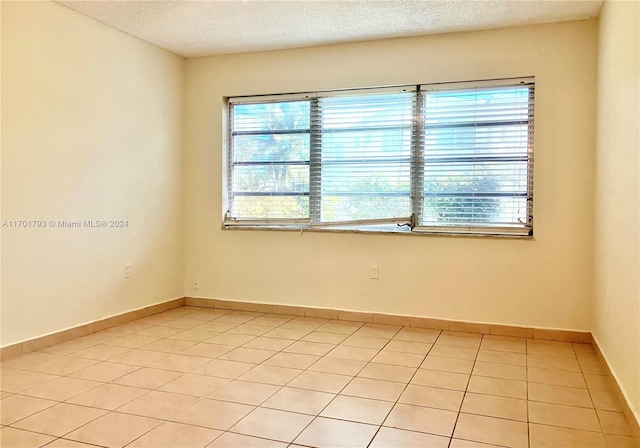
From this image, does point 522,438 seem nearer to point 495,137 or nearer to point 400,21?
point 495,137

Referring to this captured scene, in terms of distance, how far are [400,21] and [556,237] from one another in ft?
6.94

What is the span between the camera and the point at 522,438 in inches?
88.5

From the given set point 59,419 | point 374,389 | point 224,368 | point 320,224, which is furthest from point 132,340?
point 374,389

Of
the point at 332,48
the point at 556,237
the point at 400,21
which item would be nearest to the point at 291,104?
the point at 332,48

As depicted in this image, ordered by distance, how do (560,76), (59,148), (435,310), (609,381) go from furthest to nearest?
1. (435,310)
2. (560,76)
3. (59,148)
4. (609,381)

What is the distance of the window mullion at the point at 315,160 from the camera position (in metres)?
4.70

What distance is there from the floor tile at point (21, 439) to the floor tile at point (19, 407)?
0.39 ft

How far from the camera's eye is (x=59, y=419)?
239cm

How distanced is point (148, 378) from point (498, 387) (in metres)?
2.06

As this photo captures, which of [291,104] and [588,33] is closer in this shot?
[588,33]

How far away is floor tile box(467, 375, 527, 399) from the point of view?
9.16 feet

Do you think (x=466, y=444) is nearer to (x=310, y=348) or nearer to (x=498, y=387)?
(x=498, y=387)

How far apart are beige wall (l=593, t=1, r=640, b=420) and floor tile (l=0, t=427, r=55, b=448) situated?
8.74 ft

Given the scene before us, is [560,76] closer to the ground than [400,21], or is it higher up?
closer to the ground
